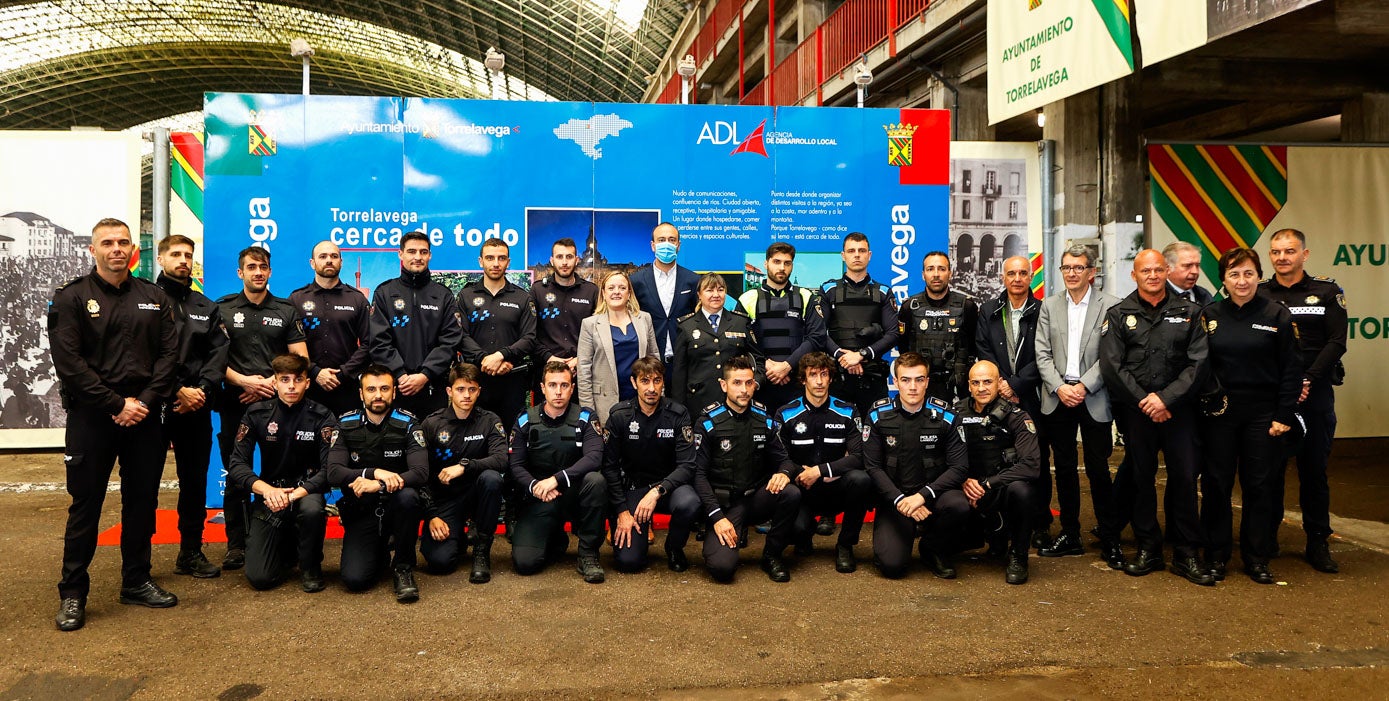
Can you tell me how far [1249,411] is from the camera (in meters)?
5.19

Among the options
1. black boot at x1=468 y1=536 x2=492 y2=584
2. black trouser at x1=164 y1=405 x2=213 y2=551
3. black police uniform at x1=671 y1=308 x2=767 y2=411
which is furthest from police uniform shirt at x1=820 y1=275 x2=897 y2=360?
black trouser at x1=164 y1=405 x2=213 y2=551

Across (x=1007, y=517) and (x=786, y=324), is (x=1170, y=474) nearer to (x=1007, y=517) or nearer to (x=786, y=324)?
(x=1007, y=517)

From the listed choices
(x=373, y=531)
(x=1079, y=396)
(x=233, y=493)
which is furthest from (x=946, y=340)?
(x=233, y=493)

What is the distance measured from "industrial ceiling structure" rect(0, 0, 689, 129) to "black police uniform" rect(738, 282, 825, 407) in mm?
21093

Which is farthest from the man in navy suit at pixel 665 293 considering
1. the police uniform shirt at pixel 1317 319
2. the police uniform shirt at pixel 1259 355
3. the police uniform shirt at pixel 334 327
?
the police uniform shirt at pixel 1317 319

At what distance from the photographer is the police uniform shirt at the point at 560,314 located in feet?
21.5

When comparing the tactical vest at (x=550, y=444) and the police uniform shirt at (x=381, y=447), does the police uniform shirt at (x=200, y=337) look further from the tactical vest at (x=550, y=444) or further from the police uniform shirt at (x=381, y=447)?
the tactical vest at (x=550, y=444)

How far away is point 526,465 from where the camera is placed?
570cm

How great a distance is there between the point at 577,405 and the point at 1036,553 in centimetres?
290

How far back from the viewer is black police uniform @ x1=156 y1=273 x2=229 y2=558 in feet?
17.5

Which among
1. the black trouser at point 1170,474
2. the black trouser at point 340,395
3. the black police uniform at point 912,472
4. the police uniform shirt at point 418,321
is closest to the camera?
the black trouser at point 1170,474

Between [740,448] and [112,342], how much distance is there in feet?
10.7

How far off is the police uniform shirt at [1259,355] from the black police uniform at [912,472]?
1.43 metres

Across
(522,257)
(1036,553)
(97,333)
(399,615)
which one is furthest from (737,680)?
(522,257)
